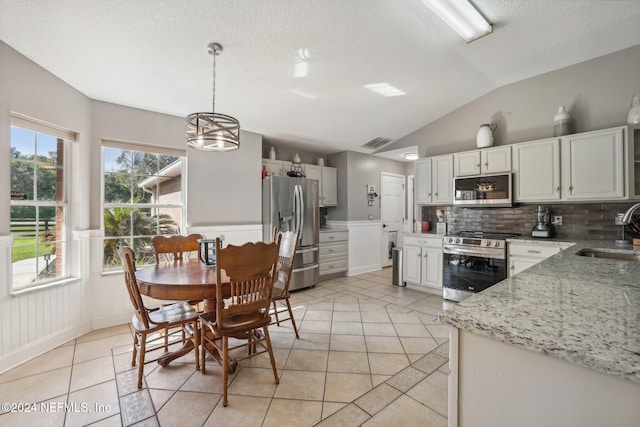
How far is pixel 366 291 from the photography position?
4.30m

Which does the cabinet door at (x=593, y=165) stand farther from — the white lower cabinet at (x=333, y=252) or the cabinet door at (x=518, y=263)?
the white lower cabinet at (x=333, y=252)

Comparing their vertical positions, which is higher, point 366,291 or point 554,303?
point 554,303

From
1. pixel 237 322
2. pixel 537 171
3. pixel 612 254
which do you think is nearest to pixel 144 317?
pixel 237 322

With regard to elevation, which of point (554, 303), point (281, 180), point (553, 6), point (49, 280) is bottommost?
point (49, 280)

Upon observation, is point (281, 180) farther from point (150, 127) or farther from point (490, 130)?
point (490, 130)

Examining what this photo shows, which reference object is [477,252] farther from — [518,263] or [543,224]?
[543,224]

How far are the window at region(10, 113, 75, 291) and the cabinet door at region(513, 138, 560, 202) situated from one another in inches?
203

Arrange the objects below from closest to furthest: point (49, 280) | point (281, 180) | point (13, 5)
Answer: point (13, 5), point (49, 280), point (281, 180)

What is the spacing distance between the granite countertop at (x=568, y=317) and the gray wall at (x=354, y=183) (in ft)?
13.7

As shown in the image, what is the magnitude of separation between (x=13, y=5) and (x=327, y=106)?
9.50 feet

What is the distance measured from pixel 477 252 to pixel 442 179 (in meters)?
1.23

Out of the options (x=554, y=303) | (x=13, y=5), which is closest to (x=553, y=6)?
(x=554, y=303)

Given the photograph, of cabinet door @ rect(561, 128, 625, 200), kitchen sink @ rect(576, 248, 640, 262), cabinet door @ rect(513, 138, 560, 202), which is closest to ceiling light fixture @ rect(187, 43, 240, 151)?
kitchen sink @ rect(576, 248, 640, 262)

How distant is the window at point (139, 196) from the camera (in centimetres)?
319
